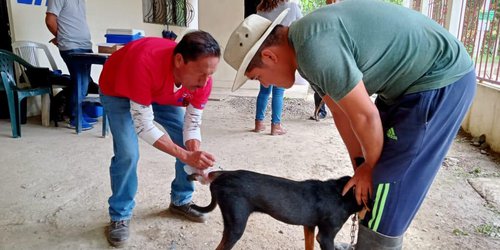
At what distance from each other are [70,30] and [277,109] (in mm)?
2580

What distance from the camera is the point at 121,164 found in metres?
2.14

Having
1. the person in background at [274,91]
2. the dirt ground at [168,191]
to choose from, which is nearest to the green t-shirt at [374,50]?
the dirt ground at [168,191]

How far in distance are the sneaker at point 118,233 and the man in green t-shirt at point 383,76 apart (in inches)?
48.4

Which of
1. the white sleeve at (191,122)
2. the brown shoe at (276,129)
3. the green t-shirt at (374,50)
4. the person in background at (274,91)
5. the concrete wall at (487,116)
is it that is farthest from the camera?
the brown shoe at (276,129)

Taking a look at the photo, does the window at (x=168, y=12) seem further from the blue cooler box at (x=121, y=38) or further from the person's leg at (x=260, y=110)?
the person's leg at (x=260, y=110)

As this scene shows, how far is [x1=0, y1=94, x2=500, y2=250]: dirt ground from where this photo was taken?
2273mm

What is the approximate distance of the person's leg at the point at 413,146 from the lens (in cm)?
142

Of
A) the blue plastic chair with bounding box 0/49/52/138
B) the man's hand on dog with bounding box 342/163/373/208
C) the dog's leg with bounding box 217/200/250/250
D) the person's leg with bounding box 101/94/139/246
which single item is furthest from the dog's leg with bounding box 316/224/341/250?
the blue plastic chair with bounding box 0/49/52/138

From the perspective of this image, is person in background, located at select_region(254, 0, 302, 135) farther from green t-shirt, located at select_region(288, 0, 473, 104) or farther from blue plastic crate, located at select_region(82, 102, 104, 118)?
green t-shirt, located at select_region(288, 0, 473, 104)

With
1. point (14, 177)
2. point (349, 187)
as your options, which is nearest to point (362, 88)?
point (349, 187)

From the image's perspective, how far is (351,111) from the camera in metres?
1.31

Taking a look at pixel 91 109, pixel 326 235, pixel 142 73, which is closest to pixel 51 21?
pixel 91 109

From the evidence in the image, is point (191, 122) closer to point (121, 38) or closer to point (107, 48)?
point (107, 48)

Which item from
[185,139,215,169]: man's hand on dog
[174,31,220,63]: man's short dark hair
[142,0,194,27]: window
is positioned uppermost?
[142,0,194,27]: window
